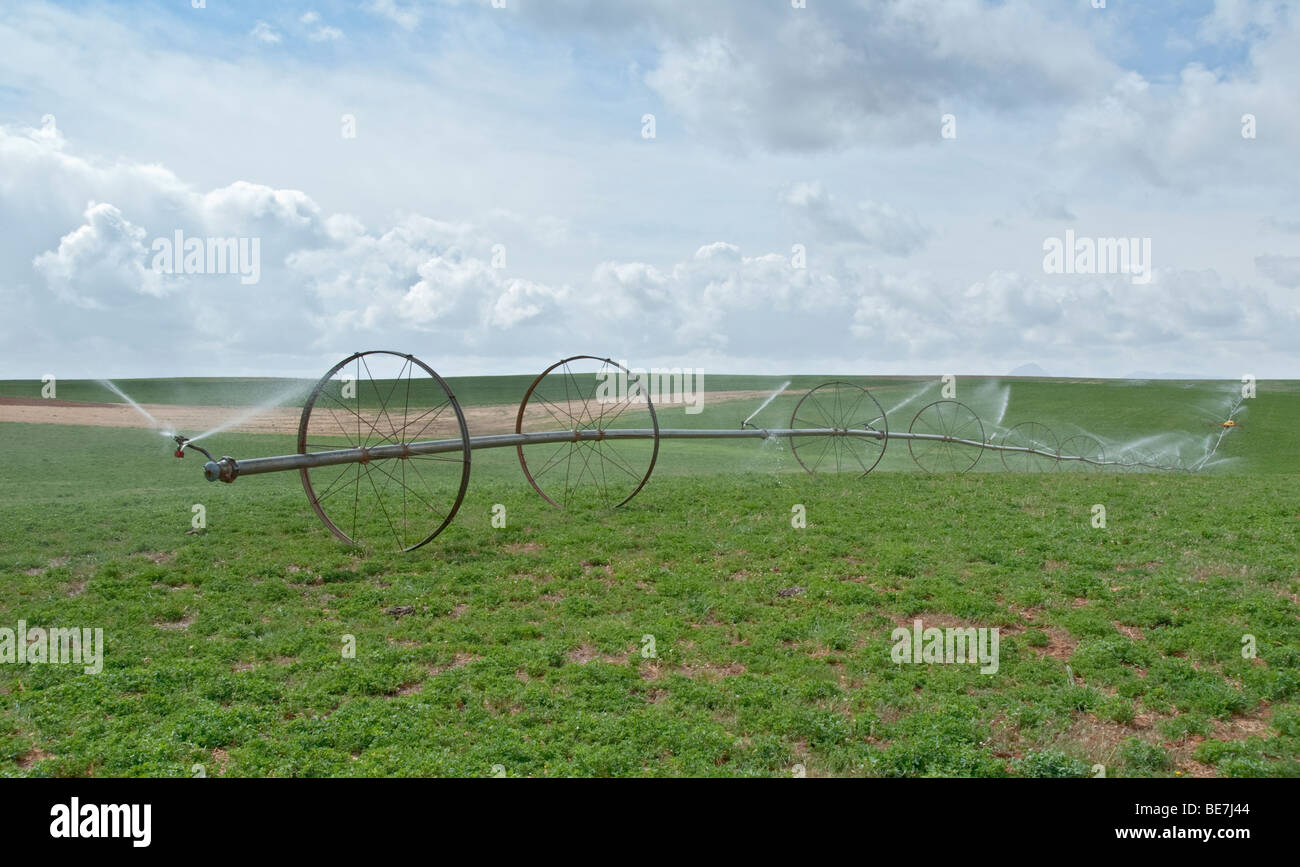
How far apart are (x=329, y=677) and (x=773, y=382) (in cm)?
→ 6986

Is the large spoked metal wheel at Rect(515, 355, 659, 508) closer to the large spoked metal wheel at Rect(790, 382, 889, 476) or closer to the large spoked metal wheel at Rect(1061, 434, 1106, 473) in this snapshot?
the large spoked metal wheel at Rect(790, 382, 889, 476)

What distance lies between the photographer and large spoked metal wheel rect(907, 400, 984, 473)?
29.8 m

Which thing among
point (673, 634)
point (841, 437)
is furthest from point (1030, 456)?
point (673, 634)

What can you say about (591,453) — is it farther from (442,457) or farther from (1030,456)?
(1030,456)

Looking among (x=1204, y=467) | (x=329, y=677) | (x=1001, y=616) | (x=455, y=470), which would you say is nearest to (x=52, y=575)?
(x=329, y=677)

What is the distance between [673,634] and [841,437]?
20.2 meters

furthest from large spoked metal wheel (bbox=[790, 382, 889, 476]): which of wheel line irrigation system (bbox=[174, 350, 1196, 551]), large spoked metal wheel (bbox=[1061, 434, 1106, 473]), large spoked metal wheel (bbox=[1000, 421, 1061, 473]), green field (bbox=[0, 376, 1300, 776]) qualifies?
large spoked metal wheel (bbox=[1061, 434, 1106, 473])

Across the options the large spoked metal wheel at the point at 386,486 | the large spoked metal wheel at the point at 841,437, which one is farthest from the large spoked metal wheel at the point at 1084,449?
the large spoked metal wheel at the point at 386,486

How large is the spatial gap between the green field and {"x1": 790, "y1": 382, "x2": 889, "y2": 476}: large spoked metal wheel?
4529mm

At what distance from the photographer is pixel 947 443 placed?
3077cm

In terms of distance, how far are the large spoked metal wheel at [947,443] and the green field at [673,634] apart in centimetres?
952

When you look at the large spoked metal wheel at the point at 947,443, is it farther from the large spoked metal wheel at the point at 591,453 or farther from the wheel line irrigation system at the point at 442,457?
the large spoked metal wheel at the point at 591,453

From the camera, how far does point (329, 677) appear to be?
902cm

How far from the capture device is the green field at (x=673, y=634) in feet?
23.9
